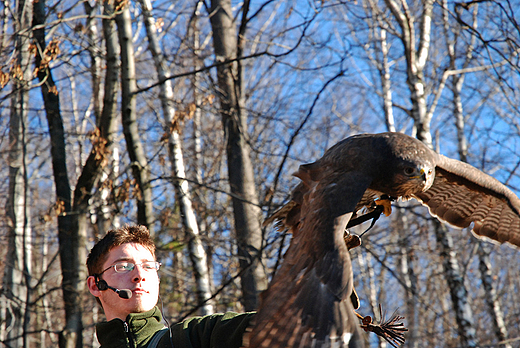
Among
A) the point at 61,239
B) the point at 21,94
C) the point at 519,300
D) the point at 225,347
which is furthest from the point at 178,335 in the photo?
the point at 519,300

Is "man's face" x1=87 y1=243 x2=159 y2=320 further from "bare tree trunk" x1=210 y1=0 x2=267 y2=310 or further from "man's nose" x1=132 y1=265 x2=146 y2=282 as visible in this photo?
"bare tree trunk" x1=210 y1=0 x2=267 y2=310

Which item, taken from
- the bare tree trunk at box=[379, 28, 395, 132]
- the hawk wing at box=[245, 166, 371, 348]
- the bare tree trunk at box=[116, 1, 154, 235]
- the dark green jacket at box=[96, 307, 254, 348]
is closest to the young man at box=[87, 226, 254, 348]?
the dark green jacket at box=[96, 307, 254, 348]

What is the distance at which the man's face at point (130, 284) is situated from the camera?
2.76 meters

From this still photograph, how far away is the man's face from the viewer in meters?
2.76

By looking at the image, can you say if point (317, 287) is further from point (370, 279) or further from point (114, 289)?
point (370, 279)

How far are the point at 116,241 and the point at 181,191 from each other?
3560 mm

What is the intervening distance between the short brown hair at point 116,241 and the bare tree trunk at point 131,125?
335 cm

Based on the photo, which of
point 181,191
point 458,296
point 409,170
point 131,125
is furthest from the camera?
point 458,296

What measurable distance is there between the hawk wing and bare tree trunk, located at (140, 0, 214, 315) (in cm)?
360

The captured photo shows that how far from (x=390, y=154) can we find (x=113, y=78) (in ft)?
15.3

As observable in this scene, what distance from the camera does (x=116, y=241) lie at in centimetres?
289

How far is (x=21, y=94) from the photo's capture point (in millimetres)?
7082

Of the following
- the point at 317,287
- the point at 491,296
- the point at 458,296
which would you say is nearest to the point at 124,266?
the point at 317,287

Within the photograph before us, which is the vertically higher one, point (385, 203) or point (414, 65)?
point (414, 65)
